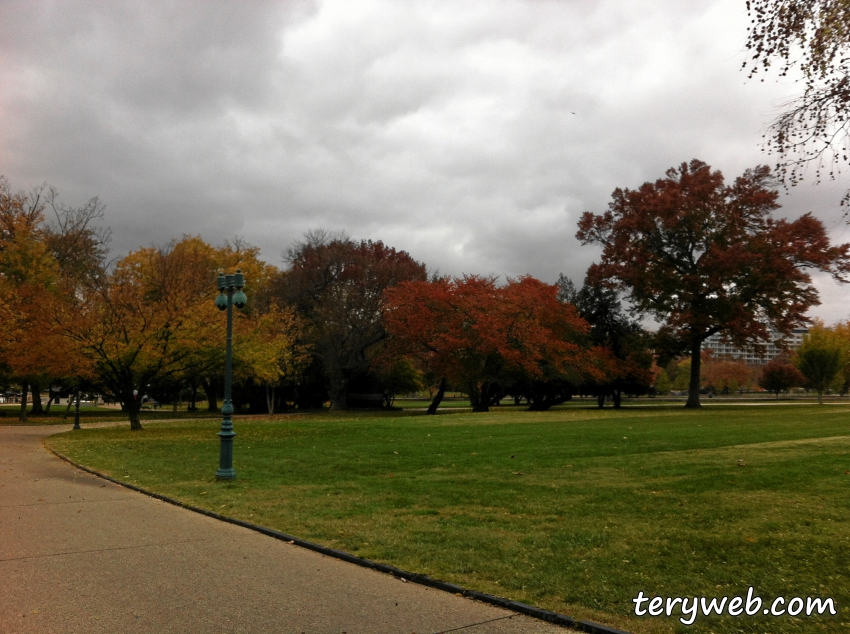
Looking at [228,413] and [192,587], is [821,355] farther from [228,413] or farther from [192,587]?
[192,587]

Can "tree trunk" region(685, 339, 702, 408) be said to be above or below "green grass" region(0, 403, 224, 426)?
above

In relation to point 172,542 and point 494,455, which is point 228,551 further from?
point 494,455

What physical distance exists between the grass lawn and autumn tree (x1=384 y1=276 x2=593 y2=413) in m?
22.6

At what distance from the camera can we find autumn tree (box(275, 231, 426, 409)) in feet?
165

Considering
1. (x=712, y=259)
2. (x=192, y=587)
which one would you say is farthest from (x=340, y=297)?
(x=192, y=587)

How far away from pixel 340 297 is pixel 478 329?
1403 centimetres

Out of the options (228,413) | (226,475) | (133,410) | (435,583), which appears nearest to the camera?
(435,583)

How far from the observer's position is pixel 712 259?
141 ft

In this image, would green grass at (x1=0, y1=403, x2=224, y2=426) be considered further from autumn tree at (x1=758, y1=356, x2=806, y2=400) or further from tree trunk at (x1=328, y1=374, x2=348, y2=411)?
autumn tree at (x1=758, y1=356, x2=806, y2=400)

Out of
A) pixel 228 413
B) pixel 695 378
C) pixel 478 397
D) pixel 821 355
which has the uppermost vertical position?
pixel 821 355

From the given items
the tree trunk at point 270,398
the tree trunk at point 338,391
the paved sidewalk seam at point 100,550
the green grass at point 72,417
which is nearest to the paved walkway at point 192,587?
the paved sidewalk seam at point 100,550

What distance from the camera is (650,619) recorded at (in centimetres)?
498

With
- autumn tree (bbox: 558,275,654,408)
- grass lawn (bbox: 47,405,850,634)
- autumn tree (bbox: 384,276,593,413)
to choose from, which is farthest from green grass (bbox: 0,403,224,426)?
autumn tree (bbox: 558,275,654,408)

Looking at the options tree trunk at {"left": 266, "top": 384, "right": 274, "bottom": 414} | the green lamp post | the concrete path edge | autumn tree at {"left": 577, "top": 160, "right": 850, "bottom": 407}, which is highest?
autumn tree at {"left": 577, "top": 160, "right": 850, "bottom": 407}
